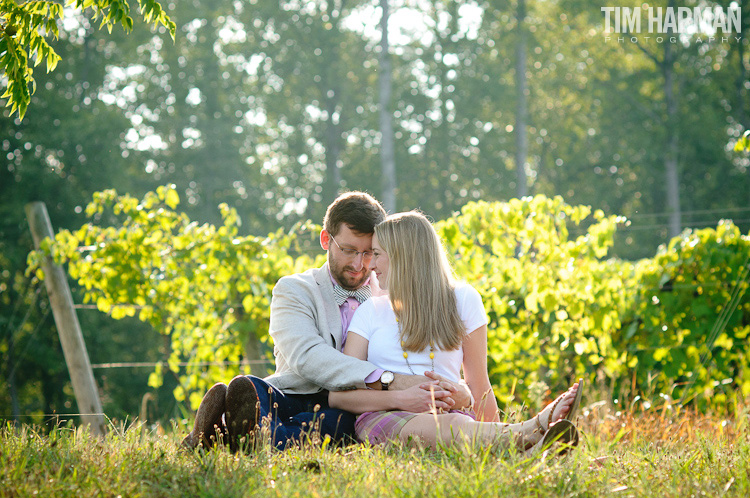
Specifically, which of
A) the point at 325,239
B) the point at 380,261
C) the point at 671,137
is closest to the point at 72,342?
the point at 325,239

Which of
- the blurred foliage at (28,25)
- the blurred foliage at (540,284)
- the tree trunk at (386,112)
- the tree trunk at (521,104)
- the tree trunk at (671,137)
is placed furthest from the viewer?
the tree trunk at (521,104)

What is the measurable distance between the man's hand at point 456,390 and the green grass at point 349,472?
0.30m

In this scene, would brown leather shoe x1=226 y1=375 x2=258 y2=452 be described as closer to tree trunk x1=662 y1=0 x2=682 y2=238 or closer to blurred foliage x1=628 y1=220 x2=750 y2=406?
blurred foliage x1=628 y1=220 x2=750 y2=406

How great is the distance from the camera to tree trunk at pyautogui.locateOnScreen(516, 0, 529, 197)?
22188mm

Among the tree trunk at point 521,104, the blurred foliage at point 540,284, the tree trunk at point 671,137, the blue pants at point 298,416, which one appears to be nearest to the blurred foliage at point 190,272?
the blurred foliage at point 540,284

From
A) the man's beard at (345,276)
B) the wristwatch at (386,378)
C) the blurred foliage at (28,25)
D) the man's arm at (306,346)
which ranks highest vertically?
the blurred foliage at (28,25)

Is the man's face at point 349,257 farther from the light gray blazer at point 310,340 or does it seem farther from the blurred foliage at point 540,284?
the blurred foliage at point 540,284

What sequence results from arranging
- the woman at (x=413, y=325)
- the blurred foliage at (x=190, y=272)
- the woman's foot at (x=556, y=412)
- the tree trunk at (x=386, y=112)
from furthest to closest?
1. the tree trunk at (x=386, y=112)
2. the blurred foliage at (x=190, y=272)
3. the woman at (x=413, y=325)
4. the woman's foot at (x=556, y=412)

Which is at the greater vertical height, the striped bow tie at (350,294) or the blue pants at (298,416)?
the striped bow tie at (350,294)

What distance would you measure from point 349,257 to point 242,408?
101 centimetres

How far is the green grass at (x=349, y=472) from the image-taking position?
2510mm

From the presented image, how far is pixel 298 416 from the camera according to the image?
139 inches

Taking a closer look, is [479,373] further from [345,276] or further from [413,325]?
[345,276]

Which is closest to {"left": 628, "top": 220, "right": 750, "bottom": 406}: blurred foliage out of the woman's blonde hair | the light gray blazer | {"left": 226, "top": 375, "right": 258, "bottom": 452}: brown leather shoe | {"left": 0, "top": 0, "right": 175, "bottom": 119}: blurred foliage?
the woman's blonde hair
